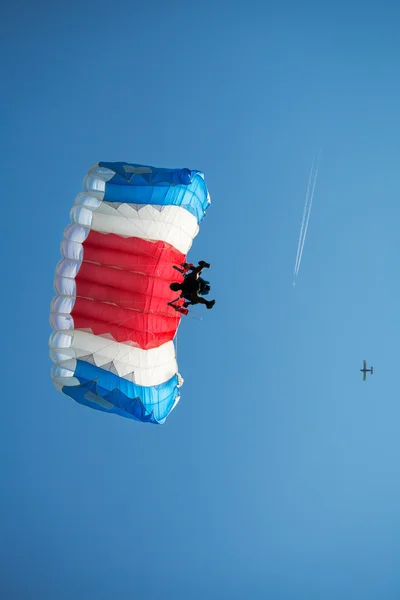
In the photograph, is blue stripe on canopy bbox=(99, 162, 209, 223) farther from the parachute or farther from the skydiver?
the skydiver

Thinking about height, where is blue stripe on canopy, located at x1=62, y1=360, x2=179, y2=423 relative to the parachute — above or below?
below

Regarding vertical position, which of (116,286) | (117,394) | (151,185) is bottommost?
(117,394)

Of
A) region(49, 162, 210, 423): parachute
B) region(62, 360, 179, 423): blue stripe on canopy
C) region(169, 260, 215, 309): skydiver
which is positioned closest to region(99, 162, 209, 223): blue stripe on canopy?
region(49, 162, 210, 423): parachute

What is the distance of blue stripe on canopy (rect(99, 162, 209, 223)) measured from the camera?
9.53m

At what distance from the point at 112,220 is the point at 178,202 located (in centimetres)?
131

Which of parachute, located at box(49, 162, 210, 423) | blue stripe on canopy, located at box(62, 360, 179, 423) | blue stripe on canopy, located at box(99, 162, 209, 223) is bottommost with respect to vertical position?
blue stripe on canopy, located at box(62, 360, 179, 423)

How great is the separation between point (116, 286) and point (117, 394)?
202 centimetres

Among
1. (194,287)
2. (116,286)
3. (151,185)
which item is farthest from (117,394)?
(151,185)

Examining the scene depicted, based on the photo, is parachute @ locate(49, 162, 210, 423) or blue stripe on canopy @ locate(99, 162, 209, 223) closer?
blue stripe on canopy @ locate(99, 162, 209, 223)

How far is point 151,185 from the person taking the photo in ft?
31.5

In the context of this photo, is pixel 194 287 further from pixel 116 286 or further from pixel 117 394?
pixel 117 394

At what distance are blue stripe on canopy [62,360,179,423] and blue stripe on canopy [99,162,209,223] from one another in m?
3.27

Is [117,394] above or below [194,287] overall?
below

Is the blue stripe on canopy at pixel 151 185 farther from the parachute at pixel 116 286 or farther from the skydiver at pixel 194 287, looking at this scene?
the skydiver at pixel 194 287
